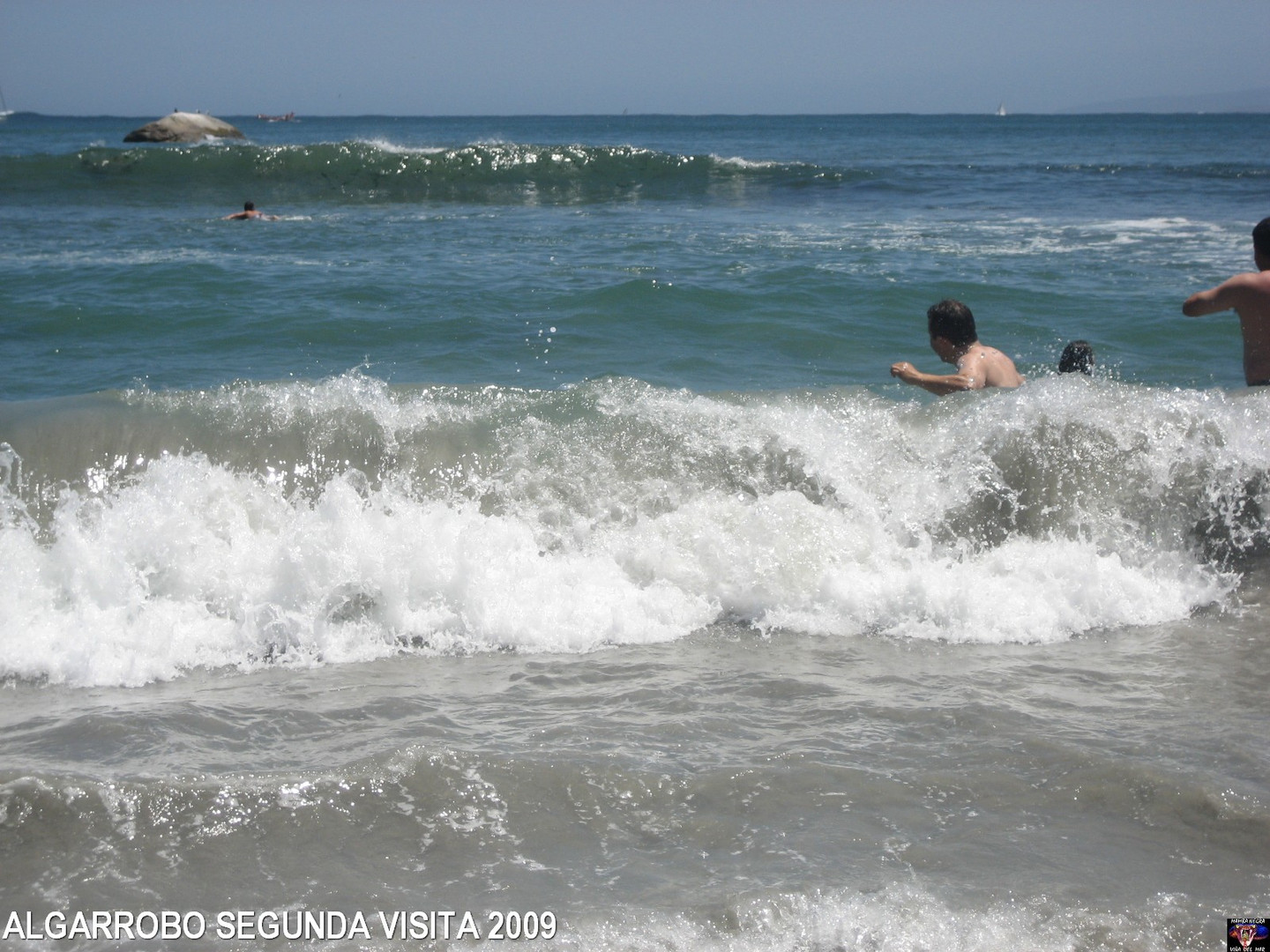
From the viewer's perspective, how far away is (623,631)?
15.4ft

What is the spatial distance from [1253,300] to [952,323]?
1.53 meters

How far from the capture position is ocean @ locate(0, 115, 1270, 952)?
2.85m

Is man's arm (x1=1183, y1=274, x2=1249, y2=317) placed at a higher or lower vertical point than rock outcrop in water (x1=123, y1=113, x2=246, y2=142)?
lower

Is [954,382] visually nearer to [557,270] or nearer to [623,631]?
[623,631]

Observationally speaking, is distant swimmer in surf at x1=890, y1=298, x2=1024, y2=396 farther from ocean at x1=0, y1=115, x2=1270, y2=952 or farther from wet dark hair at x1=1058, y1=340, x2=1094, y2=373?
wet dark hair at x1=1058, y1=340, x2=1094, y2=373

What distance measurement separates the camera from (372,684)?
4.21 meters

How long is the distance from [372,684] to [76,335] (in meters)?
7.03

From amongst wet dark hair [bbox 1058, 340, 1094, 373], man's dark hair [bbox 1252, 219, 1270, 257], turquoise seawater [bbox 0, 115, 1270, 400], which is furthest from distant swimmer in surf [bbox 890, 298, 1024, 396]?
turquoise seawater [bbox 0, 115, 1270, 400]

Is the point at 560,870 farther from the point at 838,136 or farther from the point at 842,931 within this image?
the point at 838,136

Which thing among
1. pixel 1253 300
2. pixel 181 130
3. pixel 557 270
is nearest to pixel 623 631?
pixel 1253 300

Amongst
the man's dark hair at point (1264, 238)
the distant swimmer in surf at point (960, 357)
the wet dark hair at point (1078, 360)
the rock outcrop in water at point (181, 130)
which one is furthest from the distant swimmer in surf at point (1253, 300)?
the rock outcrop in water at point (181, 130)

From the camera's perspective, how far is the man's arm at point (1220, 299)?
5.69m

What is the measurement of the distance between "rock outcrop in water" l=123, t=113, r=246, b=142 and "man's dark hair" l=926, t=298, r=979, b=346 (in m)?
41.3

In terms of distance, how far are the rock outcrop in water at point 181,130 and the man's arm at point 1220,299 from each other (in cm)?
4216
